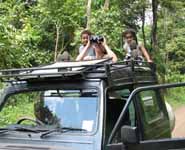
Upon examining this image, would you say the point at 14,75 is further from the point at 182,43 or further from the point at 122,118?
the point at 182,43

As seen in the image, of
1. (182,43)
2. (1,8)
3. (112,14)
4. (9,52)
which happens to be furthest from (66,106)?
(182,43)

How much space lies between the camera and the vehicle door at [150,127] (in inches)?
159

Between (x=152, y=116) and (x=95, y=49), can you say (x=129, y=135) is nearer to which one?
(x=152, y=116)

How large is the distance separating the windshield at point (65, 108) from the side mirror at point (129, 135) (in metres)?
0.44

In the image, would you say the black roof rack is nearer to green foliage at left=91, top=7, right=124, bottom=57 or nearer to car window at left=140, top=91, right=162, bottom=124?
car window at left=140, top=91, right=162, bottom=124

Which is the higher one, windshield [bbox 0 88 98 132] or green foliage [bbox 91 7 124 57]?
green foliage [bbox 91 7 124 57]

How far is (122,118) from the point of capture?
433 cm

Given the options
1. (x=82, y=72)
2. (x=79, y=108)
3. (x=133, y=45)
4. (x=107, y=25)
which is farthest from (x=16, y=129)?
(x=107, y=25)

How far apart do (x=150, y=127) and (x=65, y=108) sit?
3.61ft

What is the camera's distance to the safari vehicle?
424cm

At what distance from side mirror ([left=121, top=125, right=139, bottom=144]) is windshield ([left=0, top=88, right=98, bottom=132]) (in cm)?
44

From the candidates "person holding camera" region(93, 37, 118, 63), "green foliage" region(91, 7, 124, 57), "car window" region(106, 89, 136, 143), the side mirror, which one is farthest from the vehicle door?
"green foliage" region(91, 7, 124, 57)

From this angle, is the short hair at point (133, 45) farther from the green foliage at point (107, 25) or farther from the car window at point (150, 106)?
the green foliage at point (107, 25)

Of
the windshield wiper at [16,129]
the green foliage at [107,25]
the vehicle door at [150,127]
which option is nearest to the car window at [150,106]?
the vehicle door at [150,127]
